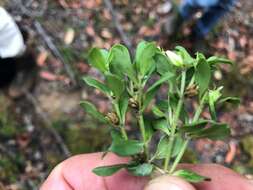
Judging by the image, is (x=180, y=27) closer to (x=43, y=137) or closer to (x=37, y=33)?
(x=37, y=33)

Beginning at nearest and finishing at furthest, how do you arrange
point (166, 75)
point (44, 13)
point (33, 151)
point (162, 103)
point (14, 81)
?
point (166, 75) < point (162, 103) < point (33, 151) < point (14, 81) < point (44, 13)

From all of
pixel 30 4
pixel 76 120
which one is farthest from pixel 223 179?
pixel 30 4

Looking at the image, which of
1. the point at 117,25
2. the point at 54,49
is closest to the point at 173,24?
the point at 117,25

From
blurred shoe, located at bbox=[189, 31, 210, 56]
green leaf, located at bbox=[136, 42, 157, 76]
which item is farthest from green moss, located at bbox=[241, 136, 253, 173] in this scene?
green leaf, located at bbox=[136, 42, 157, 76]

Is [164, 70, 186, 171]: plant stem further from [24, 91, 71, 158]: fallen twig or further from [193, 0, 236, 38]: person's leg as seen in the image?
[193, 0, 236, 38]: person's leg

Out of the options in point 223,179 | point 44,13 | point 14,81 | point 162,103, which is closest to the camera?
point 162,103

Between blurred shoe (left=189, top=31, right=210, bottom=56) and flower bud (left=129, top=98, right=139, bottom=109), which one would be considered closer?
flower bud (left=129, top=98, right=139, bottom=109)
